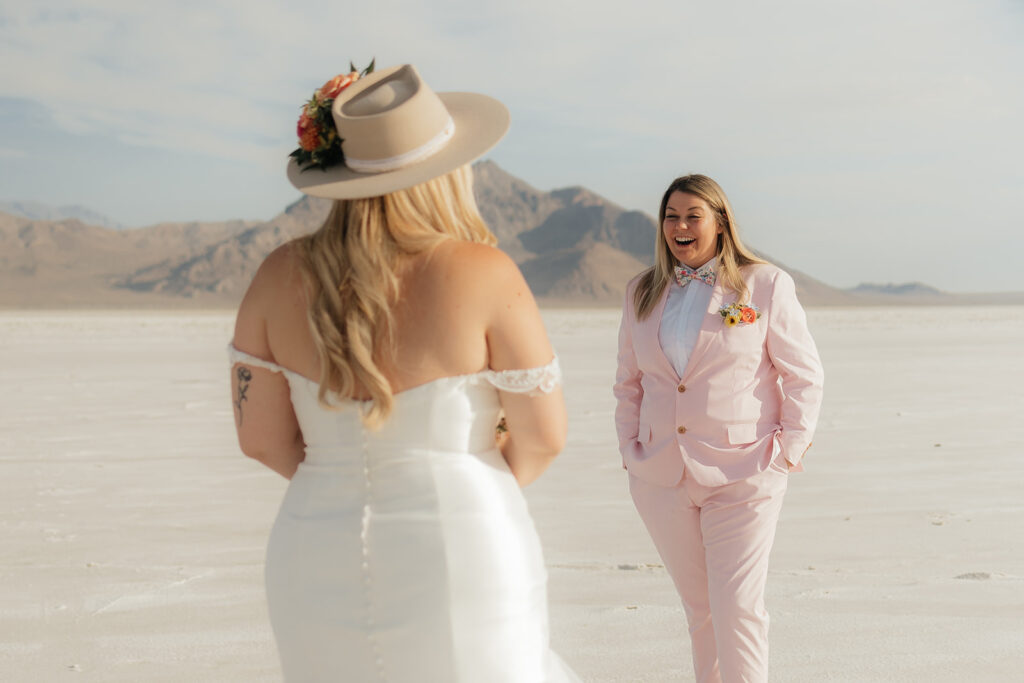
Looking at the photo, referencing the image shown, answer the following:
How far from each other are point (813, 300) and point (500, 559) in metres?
169

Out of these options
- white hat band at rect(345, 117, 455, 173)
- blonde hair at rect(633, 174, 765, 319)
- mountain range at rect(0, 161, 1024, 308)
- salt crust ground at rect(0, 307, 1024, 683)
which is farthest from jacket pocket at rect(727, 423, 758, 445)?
mountain range at rect(0, 161, 1024, 308)

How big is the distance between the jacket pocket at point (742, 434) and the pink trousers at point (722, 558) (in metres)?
0.12

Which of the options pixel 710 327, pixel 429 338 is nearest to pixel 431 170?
pixel 429 338

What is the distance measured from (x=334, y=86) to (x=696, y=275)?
1547 mm

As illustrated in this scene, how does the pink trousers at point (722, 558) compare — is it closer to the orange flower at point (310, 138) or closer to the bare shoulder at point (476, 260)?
the bare shoulder at point (476, 260)

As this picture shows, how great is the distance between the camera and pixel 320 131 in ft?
7.54

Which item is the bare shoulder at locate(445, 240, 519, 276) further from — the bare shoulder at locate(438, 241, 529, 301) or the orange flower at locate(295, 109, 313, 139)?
the orange flower at locate(295, 109, 313, 139)

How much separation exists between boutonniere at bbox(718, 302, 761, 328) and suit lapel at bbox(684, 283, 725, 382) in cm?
2

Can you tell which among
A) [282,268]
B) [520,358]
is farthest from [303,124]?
[520,358]

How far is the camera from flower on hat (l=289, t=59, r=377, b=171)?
2289 millimetres

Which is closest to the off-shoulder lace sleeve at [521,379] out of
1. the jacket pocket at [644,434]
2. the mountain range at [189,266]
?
the jacket pocket at [644,434]

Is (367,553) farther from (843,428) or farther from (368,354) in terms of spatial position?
(843,428)

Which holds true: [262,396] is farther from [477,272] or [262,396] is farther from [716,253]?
[716,253]

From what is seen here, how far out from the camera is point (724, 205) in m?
3.48
